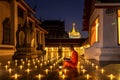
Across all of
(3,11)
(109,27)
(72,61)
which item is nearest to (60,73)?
(72,61)

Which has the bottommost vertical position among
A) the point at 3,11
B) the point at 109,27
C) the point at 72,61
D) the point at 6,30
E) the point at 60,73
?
the point at 60,73

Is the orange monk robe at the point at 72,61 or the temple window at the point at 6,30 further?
the temple window at the point at 6,30

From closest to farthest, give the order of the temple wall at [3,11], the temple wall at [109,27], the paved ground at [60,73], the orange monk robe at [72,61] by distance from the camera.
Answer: the paved ground at [60,73] < the orange monk robe at [72,61] < the temple wall at [109,27] < the temple wall at [3,11]

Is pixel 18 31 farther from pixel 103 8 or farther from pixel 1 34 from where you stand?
pixel 103 8

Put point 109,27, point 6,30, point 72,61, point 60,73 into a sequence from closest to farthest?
point 60,73, point 72,61, point 109,27, point 6,30

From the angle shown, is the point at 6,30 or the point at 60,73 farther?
the point at 6,30

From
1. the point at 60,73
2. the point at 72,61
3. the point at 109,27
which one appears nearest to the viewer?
the point at 60,73

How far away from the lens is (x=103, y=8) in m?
14.0

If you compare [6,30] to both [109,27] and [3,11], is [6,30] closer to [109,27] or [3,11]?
[3,11]

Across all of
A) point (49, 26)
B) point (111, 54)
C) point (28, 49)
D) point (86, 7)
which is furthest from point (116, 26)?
point (49, 26)

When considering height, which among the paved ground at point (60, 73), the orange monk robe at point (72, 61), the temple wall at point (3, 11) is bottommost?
the paved ground at point (60, 73)

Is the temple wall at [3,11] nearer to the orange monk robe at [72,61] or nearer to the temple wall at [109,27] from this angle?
the temple wall at [109,27]

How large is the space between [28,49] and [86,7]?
9204 mm

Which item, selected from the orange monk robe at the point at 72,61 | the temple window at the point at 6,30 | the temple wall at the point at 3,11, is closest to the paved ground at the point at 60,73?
the orange monk robe at the point at 72,61
